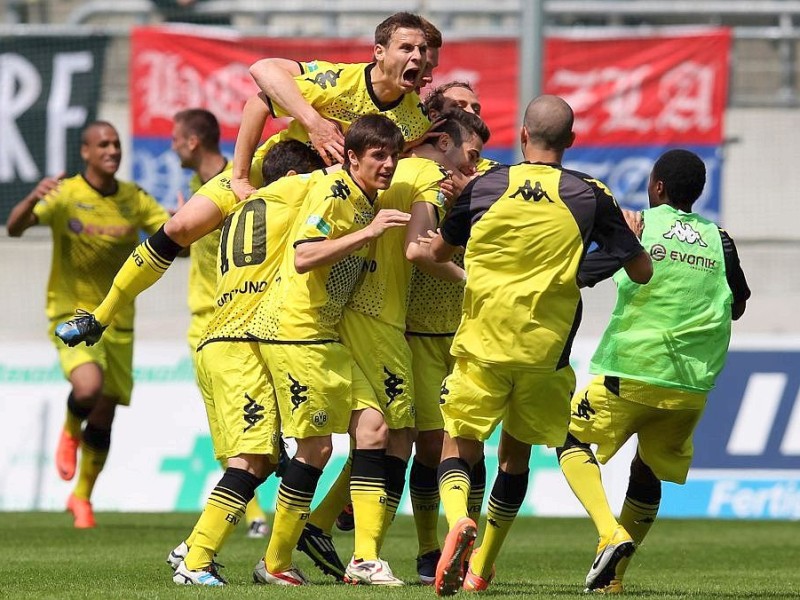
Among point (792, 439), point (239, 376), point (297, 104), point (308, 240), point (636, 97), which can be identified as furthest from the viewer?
point (636, 97)

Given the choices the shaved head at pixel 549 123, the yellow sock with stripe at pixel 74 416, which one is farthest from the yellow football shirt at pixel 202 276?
the shaved head at pixel 549 123

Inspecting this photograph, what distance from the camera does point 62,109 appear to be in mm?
15578

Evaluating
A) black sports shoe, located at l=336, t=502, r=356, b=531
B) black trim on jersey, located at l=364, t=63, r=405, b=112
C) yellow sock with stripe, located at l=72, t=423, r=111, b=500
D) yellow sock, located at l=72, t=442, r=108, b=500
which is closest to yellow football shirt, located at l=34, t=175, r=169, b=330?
yellow sock with stripe, located at l=72, t=423, r=111, b=500

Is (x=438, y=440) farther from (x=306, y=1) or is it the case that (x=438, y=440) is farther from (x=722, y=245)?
(x=306, y=1)

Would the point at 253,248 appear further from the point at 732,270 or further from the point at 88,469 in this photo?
the point at 88,469

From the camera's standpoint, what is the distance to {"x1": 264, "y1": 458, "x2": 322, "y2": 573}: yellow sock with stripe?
6.77 metres

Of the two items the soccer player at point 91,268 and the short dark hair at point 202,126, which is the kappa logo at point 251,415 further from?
the soccer player at point 91,268

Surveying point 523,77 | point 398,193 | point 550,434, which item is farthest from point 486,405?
point 523,77

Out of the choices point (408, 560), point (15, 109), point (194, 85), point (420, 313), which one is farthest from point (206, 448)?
point (420, 313)

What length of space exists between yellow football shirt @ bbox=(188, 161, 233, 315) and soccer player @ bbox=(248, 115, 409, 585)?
3.54 metres

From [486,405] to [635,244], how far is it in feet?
3.04

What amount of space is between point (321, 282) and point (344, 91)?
1.11 meters

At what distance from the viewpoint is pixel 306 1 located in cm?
1683

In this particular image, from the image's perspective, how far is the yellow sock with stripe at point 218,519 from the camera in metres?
6.68
